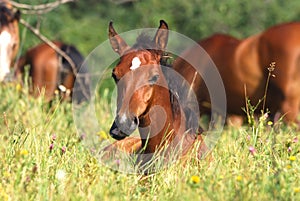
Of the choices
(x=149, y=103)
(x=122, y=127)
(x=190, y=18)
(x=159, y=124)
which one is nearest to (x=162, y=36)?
(x=149, y=103)

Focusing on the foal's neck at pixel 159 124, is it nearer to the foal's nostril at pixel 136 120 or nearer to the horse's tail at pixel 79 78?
the foal's nostril at pixel 136 120

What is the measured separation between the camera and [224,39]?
400 inches

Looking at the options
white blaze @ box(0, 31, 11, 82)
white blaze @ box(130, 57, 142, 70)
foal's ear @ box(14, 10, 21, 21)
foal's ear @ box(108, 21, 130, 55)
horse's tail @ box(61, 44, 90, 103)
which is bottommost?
horse's tail @ box(61, 44, 90, 103)

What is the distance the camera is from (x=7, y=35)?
350 inches

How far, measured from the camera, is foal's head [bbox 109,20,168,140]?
4469 mm

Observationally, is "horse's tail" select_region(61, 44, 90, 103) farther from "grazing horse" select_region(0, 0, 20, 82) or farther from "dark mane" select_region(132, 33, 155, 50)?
"dark mane" select_region(132, 33, 155, 50)

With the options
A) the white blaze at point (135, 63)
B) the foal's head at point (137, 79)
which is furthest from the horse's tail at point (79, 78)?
the white blaze at point (135, 63)

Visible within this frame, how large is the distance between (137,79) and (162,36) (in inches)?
14.9

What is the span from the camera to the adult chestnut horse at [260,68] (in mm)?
9273

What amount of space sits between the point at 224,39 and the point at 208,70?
0.92m

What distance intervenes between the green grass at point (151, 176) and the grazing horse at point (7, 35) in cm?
369

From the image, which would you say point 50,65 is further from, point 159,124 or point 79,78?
point 159,124

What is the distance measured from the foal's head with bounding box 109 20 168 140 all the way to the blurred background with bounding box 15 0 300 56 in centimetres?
1186

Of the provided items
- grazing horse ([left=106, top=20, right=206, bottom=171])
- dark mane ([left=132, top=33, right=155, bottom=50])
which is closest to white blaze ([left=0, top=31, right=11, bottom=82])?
grazing horse ([left=106, top=20, right=206, bottom=171])
